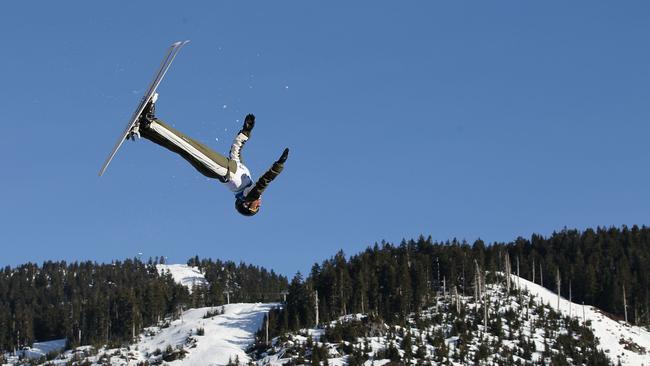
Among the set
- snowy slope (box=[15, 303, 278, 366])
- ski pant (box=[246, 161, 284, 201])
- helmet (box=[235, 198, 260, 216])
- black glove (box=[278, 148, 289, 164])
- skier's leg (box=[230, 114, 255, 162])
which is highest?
skier's leg (box=[230, 114, 255, 162])

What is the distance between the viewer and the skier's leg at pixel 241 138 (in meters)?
25.7

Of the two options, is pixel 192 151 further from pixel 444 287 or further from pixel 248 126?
pixel 444 287

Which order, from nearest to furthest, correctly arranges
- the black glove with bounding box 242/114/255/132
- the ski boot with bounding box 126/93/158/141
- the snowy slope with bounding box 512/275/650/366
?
the ski boot with bounding box 126/93/158/141
the black glove with bounding box 242/114/255/132
the snowy slope with bounding box 512/275/650/366

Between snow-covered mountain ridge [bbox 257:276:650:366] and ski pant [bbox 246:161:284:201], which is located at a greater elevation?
ski pant [bbox 246:161:284:201]

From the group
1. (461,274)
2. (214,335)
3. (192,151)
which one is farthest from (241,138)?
(461,274)

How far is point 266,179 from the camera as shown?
25062 millimetres

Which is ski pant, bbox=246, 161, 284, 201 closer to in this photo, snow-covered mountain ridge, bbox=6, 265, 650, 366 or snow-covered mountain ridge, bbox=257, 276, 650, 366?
snow-covered mountain ridge, bbox=257, 276, 650, 366

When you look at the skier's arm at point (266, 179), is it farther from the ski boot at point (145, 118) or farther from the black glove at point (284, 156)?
the ski boot at point (145, 118)

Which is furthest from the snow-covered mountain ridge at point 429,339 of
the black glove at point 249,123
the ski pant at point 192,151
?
the ski pant at point 192,151

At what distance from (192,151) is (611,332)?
11013 cm

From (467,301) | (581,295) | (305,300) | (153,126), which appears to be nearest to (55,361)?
(305,300)

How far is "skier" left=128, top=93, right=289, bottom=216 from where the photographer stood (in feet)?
76.1

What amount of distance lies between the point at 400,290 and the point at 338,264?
17.9 meters

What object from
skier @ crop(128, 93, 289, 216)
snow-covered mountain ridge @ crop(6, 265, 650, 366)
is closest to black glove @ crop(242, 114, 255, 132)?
skier @ crop(128, 93, 289, 216)
